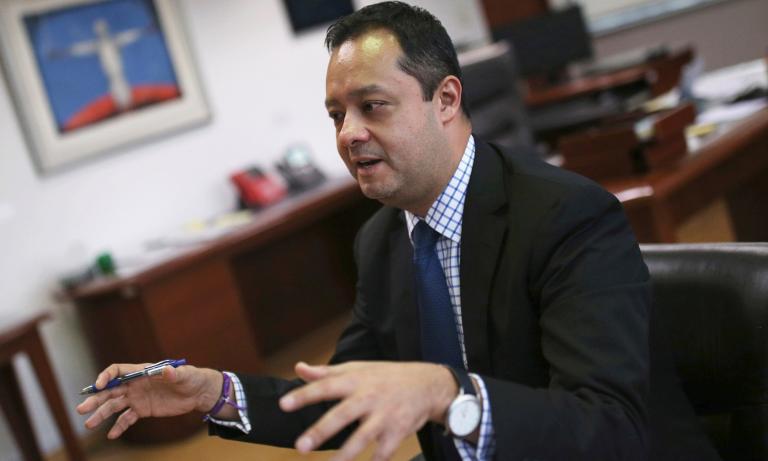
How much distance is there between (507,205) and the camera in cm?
136

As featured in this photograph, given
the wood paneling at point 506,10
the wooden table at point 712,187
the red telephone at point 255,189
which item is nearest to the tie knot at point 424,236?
the wooden table at point 712,187

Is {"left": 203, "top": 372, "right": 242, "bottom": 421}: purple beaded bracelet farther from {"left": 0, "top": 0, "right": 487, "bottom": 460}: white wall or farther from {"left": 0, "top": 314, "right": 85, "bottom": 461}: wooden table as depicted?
{"left": 0, "top": 314, "right": 85, "bottom": 461}: wooden table

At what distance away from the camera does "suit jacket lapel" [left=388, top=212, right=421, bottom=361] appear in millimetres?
1457

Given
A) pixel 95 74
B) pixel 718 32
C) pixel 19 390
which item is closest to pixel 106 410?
pixel 19 390

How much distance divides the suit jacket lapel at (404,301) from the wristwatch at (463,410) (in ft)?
1.33

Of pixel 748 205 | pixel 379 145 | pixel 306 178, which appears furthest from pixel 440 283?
pixel 306 178

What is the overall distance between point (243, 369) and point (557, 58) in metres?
3.48

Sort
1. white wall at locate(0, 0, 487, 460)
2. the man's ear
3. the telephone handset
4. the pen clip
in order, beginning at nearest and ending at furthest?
the pen clip, the man's ear, white wall at locate(0, 0, 487, 460), the telephone handset

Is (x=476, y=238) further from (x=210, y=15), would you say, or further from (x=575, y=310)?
(x=210, y=15)

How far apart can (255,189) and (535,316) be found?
4.11 m

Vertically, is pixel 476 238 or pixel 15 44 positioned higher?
pixel 15 44

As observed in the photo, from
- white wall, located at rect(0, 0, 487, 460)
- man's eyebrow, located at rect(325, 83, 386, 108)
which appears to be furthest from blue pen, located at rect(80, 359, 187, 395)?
white wall, located at rect(0, 0, 487, 460)

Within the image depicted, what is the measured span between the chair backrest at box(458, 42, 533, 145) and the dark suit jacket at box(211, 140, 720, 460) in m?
2.72

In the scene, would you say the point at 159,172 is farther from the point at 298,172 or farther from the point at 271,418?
the point at 271,418
